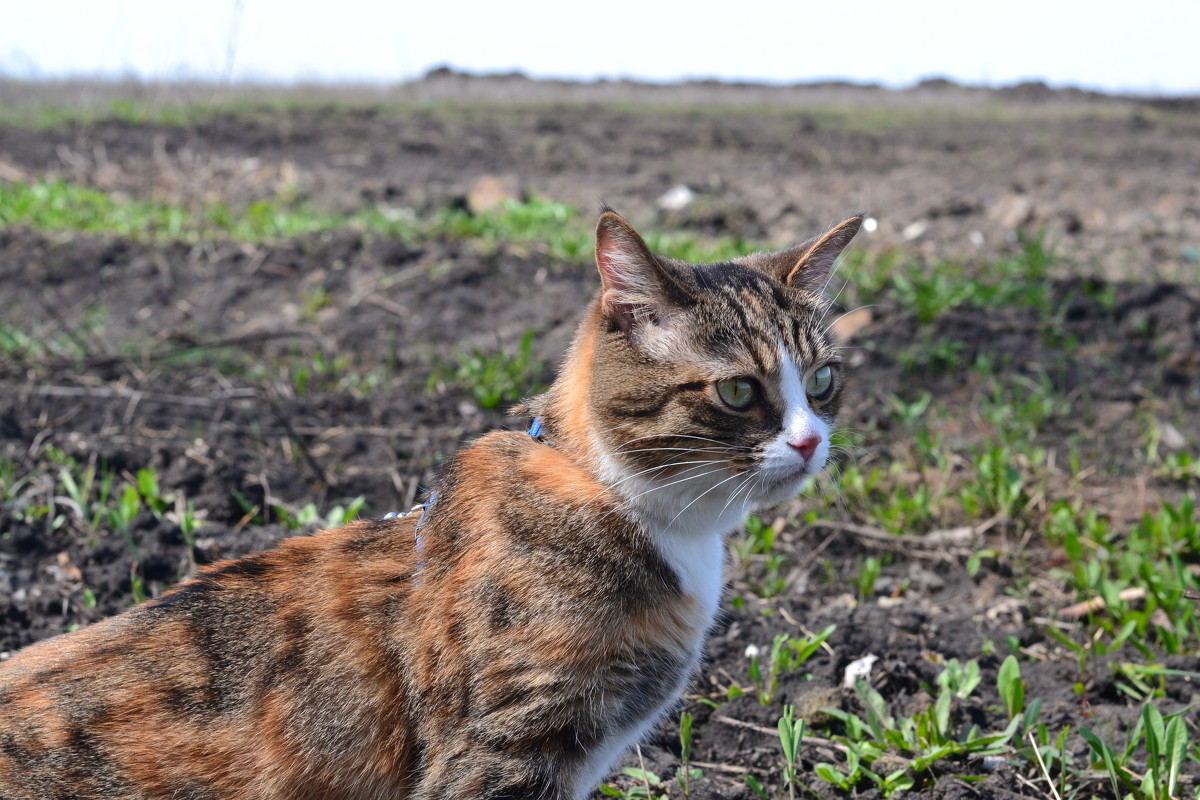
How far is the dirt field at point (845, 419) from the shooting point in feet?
10.4

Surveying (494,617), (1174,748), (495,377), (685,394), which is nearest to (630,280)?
(685,394)

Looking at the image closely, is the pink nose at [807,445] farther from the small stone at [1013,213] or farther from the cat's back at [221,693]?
the small stone at [1013,213]

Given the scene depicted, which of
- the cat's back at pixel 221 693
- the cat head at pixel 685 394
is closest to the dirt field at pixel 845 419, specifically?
the cat head at pixel 685 394

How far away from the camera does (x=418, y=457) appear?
439 centimetres

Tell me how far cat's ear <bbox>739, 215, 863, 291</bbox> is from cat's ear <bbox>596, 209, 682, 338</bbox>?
0.45 metres

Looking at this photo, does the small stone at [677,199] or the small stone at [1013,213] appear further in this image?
the small stone at [677,199]

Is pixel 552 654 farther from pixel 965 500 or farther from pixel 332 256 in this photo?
pixel 332 256

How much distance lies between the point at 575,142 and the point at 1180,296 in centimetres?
1005

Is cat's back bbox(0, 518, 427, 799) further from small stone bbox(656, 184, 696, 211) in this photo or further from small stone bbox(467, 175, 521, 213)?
small stone bbox(656, 184, 696, 211)

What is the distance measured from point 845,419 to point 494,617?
311 cm

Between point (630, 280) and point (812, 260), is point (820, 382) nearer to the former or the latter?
point (812, 260)

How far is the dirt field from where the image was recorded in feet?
10.4

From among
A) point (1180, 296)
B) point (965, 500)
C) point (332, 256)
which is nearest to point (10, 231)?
point (332, 256)

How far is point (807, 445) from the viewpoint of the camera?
2.30 m
